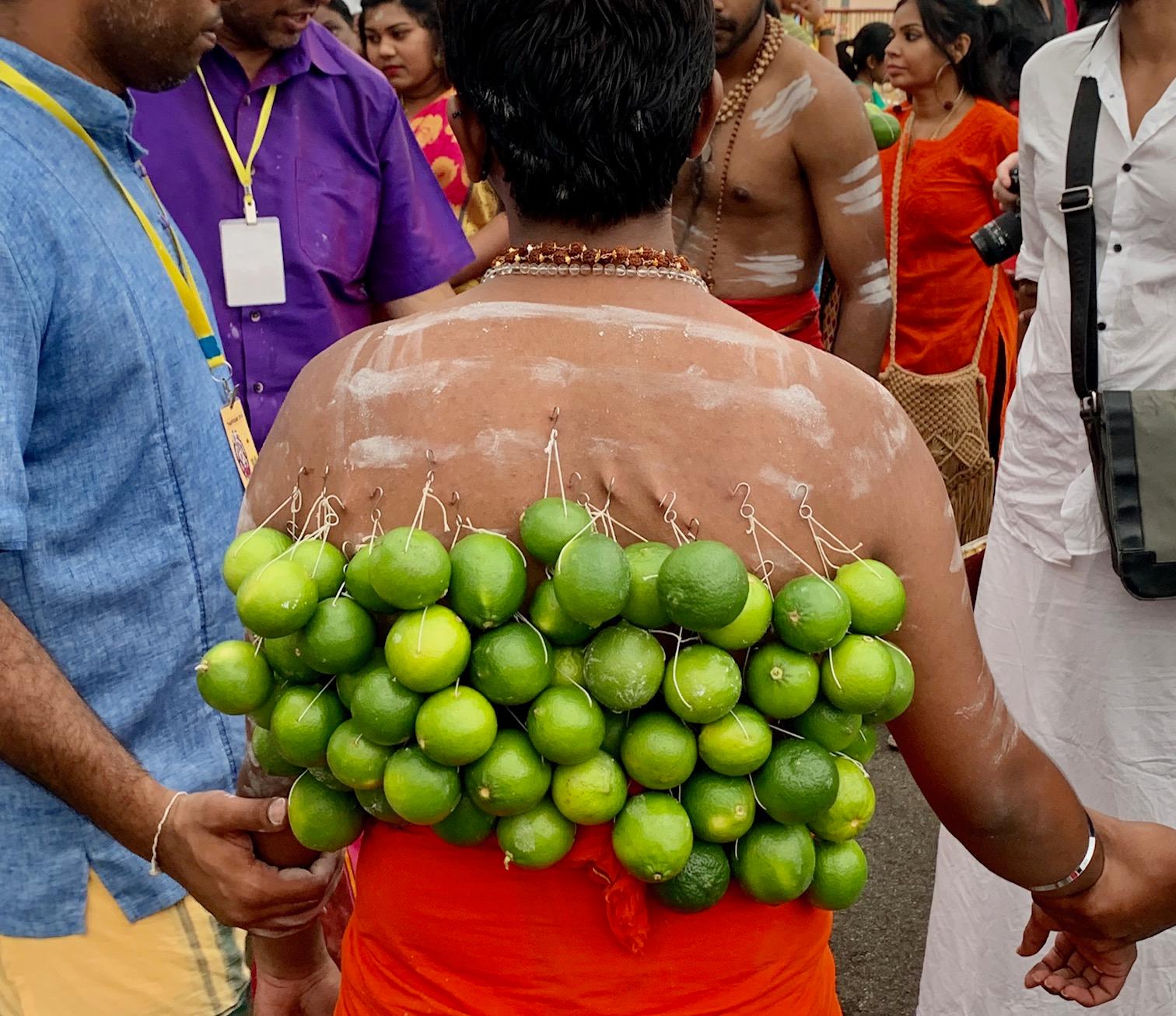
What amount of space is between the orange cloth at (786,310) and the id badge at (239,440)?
2.07 m

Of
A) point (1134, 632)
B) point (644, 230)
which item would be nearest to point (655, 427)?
point (644, 230)

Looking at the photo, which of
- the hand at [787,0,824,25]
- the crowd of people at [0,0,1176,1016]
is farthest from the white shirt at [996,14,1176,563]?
the hand at [787,0,824,25]

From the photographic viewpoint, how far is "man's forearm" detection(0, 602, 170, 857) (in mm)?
1632

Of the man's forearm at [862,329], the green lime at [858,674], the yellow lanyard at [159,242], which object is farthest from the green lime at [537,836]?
the man's forearm at [862,329]

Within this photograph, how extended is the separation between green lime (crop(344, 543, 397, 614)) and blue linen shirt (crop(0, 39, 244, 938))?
1.99 feet

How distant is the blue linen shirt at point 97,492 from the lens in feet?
5.71

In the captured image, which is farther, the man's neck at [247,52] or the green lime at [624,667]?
the man's neck at [247,52]

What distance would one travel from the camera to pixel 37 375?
1.71 m

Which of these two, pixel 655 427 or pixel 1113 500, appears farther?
pixel 1113 500

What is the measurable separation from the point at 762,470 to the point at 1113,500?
1400mm

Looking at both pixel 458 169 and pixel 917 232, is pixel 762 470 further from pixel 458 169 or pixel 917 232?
pixel 917 232

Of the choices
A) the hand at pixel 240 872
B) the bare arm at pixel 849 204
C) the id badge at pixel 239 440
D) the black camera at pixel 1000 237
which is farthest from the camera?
the bare arm at pixel 849 204

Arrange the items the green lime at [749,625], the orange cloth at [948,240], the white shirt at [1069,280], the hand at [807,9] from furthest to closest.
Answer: the hand at [807,9] → the orange cloth at [948,240] → the white shirt at [1069,280] → the green lime at [749,625]

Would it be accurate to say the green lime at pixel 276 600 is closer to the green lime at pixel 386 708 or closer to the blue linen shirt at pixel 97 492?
the green lime at pixel 386 708
